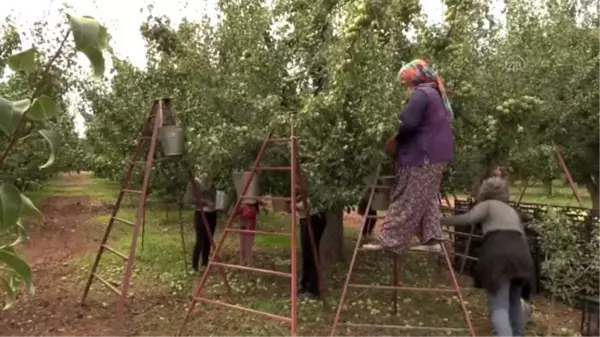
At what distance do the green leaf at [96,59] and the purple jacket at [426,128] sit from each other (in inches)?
174

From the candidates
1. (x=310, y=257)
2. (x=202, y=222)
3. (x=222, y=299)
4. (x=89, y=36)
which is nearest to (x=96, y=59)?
(x=89, y=36)

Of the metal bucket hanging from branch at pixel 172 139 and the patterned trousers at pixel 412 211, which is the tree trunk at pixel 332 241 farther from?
the patterned trousers at pixel 412 211

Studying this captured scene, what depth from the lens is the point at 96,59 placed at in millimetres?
923

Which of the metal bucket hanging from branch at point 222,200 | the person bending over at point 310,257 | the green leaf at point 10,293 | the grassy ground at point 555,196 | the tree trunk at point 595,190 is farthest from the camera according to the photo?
the grassy ground at point 555,196

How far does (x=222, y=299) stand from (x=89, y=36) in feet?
23.1

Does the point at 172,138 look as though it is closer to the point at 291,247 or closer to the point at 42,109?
the point at 291,247

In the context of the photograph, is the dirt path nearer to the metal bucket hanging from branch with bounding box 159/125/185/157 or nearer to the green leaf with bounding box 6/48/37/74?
the metal bucket hanging from branch with bounding box 159/125/185/157

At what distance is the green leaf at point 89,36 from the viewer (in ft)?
2.77

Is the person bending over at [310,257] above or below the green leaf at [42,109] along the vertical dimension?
below

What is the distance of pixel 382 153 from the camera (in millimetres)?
6023

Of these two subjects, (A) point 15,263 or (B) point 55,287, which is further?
(B) point 55,287

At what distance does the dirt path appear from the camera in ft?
20.9

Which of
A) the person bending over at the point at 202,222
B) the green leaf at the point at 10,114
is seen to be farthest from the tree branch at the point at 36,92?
the person bending over at the point at 202,222

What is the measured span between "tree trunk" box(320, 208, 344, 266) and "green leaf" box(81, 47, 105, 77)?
7.87 meters
